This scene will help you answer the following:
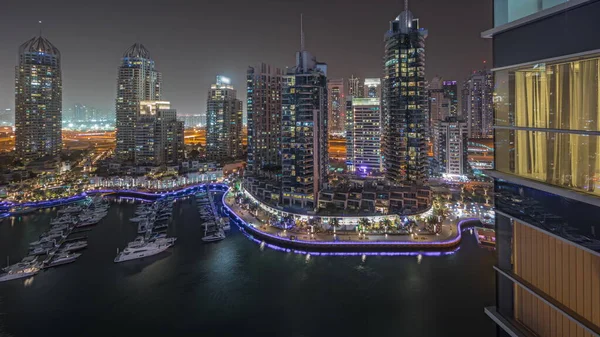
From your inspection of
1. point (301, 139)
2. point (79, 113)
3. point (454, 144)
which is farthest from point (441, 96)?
point (79, 113)

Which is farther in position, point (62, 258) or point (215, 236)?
point (215, 236)

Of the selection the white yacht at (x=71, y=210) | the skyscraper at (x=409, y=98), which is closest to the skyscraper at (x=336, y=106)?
the skyscraper at (x=409, y=98)

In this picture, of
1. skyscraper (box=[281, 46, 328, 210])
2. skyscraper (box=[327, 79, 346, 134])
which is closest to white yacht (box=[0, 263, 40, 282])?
skyscraper (box=[281, 46, 328, 210])

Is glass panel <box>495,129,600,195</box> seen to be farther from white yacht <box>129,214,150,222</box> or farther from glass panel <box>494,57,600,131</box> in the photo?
white yacht <box>129,214,150,222</box>

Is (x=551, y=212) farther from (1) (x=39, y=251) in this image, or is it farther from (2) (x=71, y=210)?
(2) (x=71, y=210)

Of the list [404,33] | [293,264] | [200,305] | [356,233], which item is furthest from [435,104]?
[200,305]

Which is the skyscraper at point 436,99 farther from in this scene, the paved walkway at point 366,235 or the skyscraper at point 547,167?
the skyscraper at point 547,167
